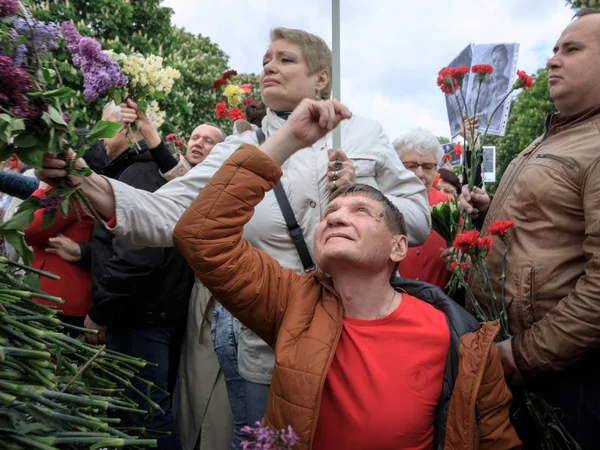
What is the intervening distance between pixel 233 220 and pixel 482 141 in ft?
4.76

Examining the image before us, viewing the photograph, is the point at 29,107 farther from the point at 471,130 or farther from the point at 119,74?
the point at 471,130

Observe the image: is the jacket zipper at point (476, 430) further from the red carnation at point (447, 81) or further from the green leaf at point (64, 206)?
the red carnation at point (447, 81)

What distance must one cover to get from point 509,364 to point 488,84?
170 centimetres

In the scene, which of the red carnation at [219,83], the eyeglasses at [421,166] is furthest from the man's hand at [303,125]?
the red carnation at [219,83]

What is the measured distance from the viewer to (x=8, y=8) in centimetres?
130

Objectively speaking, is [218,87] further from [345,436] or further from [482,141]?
[345,436]

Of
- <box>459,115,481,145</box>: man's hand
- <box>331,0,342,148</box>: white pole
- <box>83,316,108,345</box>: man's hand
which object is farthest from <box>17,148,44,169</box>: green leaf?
<box>459,115,481,145</box>: man's hand

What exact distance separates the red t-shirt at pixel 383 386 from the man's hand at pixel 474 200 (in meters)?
0.93

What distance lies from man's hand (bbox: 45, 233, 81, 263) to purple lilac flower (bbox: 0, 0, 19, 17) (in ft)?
7.48

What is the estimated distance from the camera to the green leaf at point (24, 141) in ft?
4.54

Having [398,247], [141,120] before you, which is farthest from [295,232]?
[141,120]

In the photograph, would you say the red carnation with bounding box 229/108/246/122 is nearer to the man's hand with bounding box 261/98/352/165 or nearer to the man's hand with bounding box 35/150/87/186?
the man's hand with bounding box 261/98/352/165

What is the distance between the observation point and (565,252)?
219 centimetres

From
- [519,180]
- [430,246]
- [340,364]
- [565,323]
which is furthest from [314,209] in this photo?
[430,246]
